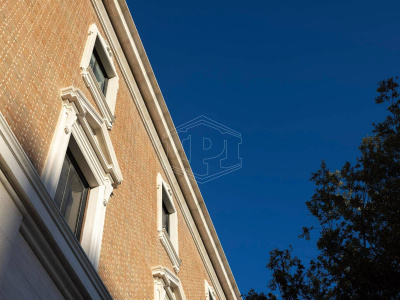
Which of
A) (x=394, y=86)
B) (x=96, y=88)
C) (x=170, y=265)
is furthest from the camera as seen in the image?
(x=394, y=86)

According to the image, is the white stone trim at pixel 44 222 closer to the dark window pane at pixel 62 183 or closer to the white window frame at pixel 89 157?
the white window frame at pixel 89 157

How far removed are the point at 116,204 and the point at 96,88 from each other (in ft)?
6.99

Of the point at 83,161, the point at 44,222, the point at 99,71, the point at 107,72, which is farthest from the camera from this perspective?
the point at 107,72

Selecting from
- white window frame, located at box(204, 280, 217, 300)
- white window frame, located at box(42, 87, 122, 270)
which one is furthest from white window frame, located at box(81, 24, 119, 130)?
white window frame, located at box(204, 280, 217, 300)

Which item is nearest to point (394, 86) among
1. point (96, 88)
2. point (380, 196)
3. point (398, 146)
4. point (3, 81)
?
point (398, 146)

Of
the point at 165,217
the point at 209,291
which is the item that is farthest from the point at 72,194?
the point at 209,291

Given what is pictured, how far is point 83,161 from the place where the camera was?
7.27 meters

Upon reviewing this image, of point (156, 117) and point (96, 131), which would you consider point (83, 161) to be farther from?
point (156, 117)

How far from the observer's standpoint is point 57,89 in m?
6.77

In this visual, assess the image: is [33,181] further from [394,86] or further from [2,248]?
[394,86]

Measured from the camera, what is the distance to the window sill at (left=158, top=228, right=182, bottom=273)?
10.3 m

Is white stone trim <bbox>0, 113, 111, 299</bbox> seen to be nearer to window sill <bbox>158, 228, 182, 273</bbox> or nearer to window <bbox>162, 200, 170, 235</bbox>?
window sill <bbox>158, 228, 182, 273</bbox>

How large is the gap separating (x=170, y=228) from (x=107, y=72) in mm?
4579

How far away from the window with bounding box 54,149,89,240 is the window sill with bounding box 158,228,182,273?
3279 mm
